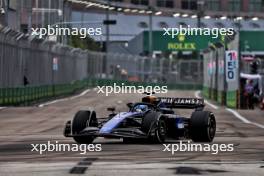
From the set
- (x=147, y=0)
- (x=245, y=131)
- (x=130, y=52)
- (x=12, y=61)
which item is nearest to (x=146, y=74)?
(x=130, y=52)

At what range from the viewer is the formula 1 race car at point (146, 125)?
18781 millimetres

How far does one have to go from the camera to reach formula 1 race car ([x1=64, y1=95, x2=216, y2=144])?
61.6 feet

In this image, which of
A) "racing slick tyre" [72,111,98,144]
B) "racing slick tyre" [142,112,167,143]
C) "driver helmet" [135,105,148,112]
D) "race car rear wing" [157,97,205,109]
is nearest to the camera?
"racing slick tyre" [142,112,167,143]

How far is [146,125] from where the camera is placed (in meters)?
18.7

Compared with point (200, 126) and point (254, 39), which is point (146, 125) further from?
point (254, 39)

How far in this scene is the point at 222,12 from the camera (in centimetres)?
12581

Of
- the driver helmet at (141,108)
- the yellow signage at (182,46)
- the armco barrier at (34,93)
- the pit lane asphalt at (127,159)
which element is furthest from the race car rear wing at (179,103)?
the yellow signage at (182,46)

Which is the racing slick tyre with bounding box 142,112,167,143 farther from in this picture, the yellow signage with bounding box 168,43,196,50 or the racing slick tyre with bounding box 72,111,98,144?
the yellow signage with bounding box 168,43,196,50

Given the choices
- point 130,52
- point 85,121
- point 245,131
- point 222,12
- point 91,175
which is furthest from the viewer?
point 222,12

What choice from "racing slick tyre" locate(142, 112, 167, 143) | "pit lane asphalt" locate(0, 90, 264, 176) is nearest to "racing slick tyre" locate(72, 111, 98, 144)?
"pit lane asphalt" locate(0, 90, 264, 176)

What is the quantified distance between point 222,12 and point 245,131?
10137 centimetres

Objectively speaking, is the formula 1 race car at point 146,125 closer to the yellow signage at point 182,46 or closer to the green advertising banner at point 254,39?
the green advertising banner at point 254,39

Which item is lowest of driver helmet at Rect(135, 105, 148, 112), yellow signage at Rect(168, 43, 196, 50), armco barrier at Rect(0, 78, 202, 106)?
armco barrier at Rect(0, 78, 202, 106)

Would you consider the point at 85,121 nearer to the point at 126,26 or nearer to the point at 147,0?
the point at 126,26
